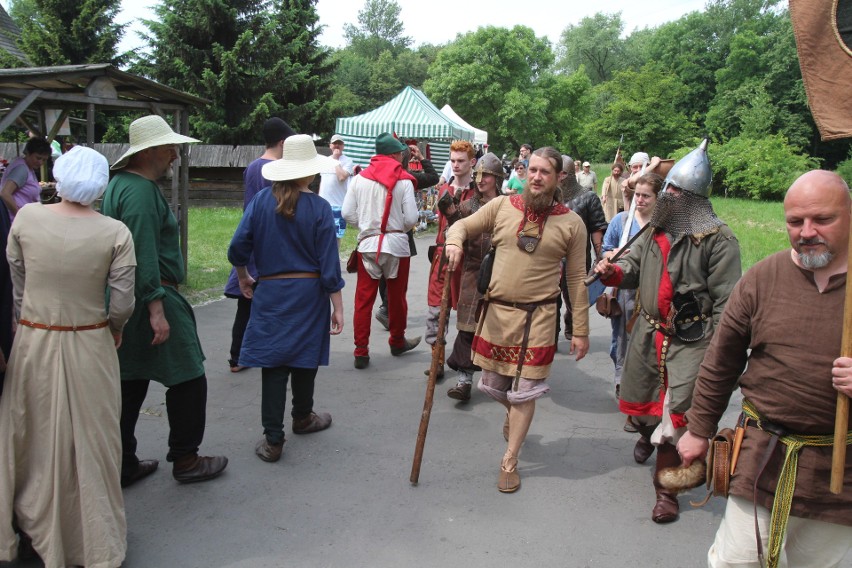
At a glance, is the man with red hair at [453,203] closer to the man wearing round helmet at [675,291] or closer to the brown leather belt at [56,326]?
the man wearing round helmet at [675,291]

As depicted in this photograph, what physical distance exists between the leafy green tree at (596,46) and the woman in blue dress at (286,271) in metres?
78.6

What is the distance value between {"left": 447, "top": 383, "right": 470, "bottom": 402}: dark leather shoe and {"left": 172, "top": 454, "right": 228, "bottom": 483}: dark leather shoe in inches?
82.4

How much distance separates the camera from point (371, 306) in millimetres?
6676

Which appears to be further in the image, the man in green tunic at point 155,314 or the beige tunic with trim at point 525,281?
the beige tunic with trim at point 525,281

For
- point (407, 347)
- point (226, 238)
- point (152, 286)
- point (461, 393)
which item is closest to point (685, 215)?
point (461, 393)

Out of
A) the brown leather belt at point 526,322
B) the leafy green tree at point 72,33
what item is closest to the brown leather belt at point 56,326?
the brown leather belt at point 526,322

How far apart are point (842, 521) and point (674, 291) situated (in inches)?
65.8

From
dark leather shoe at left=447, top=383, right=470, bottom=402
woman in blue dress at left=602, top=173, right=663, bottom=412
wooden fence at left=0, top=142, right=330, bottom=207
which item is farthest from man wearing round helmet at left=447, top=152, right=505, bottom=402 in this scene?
wooden fence at left=0, top=142, right=330, bottom=207

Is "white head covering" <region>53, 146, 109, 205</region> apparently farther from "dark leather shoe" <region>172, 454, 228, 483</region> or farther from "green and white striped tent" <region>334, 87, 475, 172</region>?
"green and white striped tent" <region>334, 87, 475, 172</region>

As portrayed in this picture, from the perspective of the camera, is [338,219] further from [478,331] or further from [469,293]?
[478,331]

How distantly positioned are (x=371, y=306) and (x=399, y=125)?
12201 millimetres

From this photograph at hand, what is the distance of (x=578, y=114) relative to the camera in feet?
183

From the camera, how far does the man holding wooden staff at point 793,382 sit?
239 centimetres

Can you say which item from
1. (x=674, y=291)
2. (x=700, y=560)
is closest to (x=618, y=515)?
(x=700, y=560)
